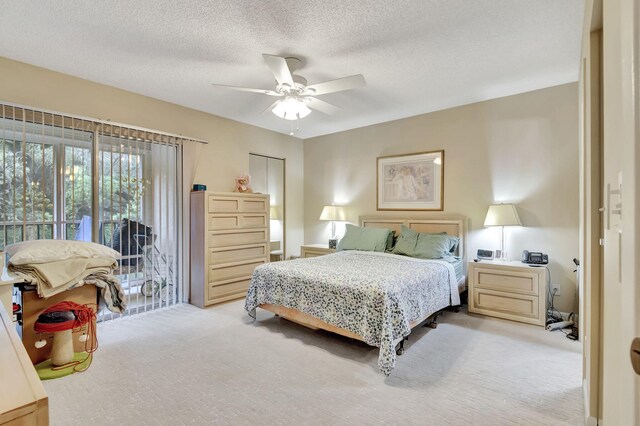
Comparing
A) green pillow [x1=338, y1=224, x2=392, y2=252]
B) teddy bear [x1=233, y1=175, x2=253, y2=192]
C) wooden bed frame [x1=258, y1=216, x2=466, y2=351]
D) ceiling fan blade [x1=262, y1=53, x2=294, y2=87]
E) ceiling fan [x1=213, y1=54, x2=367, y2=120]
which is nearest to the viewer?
ceiling fan blade [x1=262, y1=53, x2=294, y2=87]

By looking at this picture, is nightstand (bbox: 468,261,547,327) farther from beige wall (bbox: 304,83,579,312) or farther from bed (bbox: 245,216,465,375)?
beige wall (bbox: 304,83,579,312)

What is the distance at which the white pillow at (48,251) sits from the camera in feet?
7.91

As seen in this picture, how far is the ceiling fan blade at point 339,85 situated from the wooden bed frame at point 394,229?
2089 millimetres

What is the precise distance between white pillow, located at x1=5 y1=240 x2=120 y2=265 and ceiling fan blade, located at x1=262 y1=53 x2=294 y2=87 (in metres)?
2.27

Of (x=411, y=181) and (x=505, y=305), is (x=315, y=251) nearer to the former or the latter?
(x=411, y=181)

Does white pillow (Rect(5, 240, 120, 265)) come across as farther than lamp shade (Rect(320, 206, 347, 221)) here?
No

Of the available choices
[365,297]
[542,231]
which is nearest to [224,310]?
[365,297]

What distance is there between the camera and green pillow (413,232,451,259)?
12.2 ft

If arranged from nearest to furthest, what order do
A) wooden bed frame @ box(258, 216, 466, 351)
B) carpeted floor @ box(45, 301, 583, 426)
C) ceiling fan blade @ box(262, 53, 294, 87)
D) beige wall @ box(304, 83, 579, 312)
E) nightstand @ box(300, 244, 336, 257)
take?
carpeted floor @ box(45, 301, 583, 426) → ceiling fan blade @ box(262, 53, 294, 87) → wooden bed frame @ box(258, 216, 466, 351) → beige wall @ box(304, 83, 579, 312) → nightstand @ box(300, 244, 336, 257)

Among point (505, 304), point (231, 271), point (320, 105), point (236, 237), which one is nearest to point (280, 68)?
Answer: point (320, 105)

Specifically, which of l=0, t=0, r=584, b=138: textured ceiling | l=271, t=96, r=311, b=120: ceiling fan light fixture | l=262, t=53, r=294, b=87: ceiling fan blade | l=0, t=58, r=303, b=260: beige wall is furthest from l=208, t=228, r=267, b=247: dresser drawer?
l=262, t=53, r=294, b=87: ceiling fan blade

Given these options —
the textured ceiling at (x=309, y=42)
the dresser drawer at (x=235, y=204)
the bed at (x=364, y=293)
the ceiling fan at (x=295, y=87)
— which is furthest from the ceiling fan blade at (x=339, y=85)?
the dresser drawer at (x=235, y=204)

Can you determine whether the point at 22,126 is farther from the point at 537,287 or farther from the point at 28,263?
the point at 537,287

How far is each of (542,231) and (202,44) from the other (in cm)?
405
